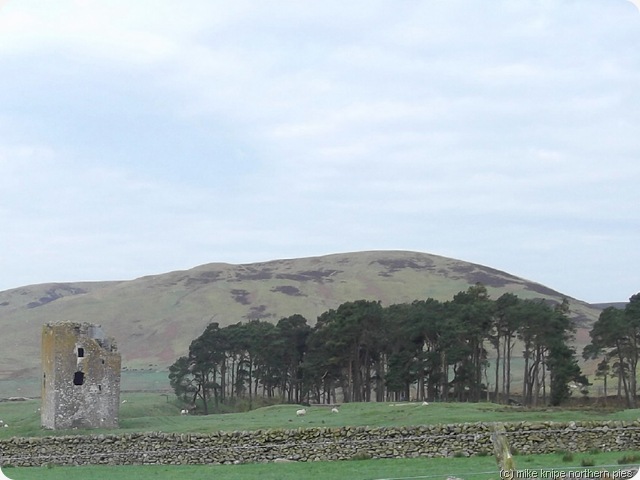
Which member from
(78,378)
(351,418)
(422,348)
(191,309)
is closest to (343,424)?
(351,418)

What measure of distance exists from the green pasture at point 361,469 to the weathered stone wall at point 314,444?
0.95m

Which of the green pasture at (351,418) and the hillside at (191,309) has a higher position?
the hillside at (191,309)

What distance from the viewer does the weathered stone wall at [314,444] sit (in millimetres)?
27969

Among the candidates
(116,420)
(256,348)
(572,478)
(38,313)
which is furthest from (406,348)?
(38,313)

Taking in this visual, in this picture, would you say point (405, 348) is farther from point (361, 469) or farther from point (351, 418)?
point (361, 469)

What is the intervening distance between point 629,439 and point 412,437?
7.24m

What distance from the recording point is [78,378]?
156 ft

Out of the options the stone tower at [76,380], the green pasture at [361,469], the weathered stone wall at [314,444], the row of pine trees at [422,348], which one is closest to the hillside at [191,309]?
the row of pine trees at [422,348]

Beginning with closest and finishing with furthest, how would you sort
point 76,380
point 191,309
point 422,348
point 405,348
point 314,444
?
point 314,444 → point 76,380 → point 405,348 → point 422,348 → point 191,309

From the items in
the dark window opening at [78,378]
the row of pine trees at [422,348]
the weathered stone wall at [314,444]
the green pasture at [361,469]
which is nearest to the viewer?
the green pasture at [361,469]

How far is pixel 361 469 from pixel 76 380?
83.2 feet

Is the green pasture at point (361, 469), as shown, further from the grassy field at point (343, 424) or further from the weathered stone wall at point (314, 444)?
the weathered stone wall at point (314, 444)

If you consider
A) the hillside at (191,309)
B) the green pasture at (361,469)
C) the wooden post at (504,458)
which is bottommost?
the green pasture at (361,469)

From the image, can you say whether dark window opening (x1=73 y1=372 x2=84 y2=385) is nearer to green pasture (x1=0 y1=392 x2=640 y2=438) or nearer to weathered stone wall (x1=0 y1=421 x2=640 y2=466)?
green pasture (x1=0 y1=392 x2=640 y2=438)
